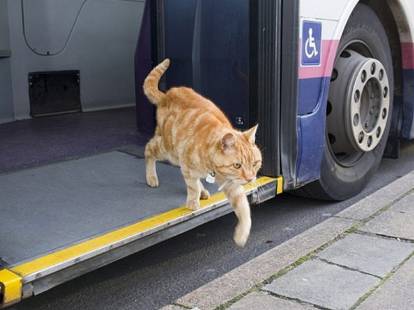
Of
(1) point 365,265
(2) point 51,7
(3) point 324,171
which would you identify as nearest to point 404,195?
(3) point 324,171

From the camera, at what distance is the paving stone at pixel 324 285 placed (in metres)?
2.78

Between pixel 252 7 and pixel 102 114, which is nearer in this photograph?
pixel 252 7

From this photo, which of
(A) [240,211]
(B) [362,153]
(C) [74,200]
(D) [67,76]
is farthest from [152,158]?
(D) [67,76]

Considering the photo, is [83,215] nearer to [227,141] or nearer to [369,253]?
[227,141]

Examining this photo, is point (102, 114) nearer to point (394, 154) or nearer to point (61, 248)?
point (394, 154)

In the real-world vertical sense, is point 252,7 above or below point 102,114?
above

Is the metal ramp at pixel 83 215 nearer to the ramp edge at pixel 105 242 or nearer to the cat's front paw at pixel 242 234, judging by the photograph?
the ramp edge at pixel 105 242

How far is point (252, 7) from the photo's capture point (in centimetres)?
334

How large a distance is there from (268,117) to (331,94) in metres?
0.80

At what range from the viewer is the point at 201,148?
288cm

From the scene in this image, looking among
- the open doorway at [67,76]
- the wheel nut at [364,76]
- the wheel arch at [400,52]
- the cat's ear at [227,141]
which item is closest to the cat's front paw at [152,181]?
the cat's ear at [227,141]

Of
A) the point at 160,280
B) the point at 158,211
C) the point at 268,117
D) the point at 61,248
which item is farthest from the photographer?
the point at 268,117

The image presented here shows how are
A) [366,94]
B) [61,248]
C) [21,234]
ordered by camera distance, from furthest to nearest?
1. [366,94]
2. [21,234]
3. [61,248]

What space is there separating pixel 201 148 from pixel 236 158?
0.84ft
